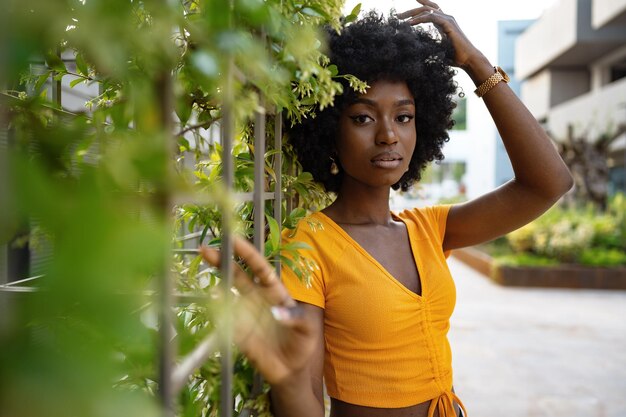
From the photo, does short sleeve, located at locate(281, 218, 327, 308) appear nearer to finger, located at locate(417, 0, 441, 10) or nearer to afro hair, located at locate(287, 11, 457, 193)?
afro hair, located at locate(287, 11, 457, 193)

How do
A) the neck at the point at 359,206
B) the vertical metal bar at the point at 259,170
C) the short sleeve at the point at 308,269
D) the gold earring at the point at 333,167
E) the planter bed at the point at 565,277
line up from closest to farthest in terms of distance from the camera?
the vertical metal bar at the point at 259,170
the short sleeve at the point at 308,269
the neck at the point at 359,206
the gold earring at the point at 333,167
the planter bed at the point at 565,277

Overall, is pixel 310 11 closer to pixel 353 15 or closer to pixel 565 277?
pixel 353 15

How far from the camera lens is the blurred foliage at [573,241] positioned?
313 inches

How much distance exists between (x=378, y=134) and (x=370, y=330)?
481 millimetres

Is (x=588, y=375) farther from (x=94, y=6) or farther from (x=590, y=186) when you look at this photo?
(x=590, y=186)

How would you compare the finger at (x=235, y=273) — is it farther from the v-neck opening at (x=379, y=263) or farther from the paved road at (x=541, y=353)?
the paved road at (x=541, y=353)

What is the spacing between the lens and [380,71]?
1.46 m

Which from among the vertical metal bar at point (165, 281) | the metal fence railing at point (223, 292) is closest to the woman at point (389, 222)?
the metal fence railing at point (223, 292)

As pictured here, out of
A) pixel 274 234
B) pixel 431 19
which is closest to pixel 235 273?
pixel 274 234

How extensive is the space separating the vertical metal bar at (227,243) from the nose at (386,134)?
0.72m

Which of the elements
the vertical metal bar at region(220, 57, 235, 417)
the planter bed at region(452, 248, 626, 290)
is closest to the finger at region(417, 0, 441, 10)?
the vertical metal bar at region(220, 57, 235, 417)

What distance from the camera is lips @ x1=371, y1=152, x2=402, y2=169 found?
4.60ft

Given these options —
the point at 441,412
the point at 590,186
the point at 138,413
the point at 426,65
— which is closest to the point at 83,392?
the point at 138,413

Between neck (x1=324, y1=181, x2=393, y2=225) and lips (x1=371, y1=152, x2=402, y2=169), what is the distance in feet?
0.46
